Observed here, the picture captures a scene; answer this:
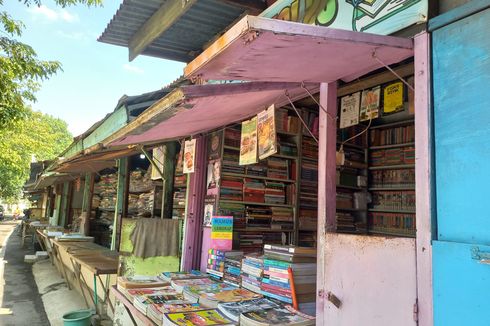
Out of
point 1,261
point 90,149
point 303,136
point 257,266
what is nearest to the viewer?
point 257,266

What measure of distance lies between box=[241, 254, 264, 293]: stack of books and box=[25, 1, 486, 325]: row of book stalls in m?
0.02

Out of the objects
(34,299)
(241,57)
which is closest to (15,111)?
(34,299)

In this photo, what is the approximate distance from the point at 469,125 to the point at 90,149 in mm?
4816

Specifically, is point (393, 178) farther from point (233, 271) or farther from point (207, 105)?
point (207, 105)

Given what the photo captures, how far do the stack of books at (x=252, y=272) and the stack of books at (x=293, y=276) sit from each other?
0.17 metres

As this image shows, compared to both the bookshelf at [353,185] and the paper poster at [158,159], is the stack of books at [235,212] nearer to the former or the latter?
the bookshelf at [353,185]

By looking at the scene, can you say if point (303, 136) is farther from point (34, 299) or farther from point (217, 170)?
point (34, 299)

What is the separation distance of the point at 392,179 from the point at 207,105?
3.23 m

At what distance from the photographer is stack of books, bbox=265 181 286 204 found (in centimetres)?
459

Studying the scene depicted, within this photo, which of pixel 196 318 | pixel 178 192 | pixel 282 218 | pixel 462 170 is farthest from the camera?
pixel 178 192

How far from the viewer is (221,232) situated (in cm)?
405

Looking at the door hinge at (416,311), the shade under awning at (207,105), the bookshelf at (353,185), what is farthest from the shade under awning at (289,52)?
the bookshelf at (353,185)

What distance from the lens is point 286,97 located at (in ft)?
9.47

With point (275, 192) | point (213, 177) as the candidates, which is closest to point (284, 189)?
point (275, 192)
